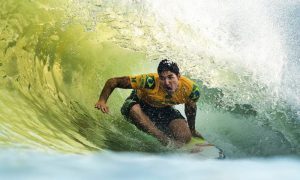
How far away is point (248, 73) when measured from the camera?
561cm

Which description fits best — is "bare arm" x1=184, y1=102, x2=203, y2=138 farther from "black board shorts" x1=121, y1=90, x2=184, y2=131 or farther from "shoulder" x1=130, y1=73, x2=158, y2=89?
"shoulder" x1=130, y1=73, x2=158, y2=89

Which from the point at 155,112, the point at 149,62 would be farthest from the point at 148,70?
the point at 155,112

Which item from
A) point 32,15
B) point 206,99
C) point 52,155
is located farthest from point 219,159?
point 32,15

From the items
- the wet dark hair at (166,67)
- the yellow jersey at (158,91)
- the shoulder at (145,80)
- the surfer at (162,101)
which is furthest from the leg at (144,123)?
the wet dark hair at (166,67)

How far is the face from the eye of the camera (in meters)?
4.55

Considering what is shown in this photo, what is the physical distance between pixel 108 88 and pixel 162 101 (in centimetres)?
48

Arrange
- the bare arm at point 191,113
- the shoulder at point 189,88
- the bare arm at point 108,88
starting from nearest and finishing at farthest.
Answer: the bare arm at point 108,88
the shoulder at point 189,88
the bare arm at point 191,113

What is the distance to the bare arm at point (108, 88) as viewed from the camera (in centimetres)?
452

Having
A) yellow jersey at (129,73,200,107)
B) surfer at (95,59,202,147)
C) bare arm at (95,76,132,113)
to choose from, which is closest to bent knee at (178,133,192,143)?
surfer at (95,59,202,147)

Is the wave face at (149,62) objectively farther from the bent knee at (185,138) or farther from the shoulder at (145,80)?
the shoulder at (145,80)

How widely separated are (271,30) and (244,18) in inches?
12.9

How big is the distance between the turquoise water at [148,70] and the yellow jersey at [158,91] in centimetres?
32

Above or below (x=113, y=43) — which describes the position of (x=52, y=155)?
below

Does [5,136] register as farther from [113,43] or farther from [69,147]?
[113,43]
